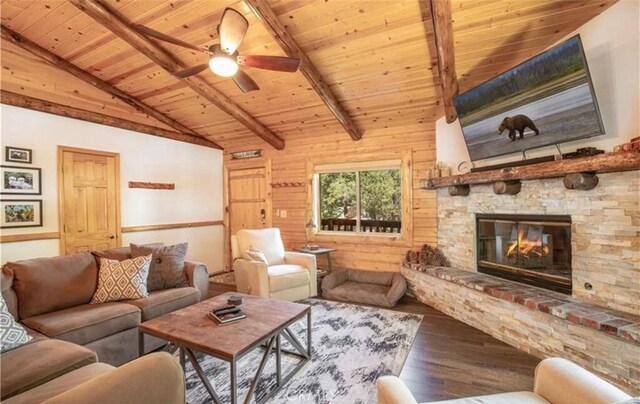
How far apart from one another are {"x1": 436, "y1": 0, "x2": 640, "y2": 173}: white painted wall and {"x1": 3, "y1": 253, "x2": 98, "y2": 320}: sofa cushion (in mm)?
4426

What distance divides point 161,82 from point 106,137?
1199 mm

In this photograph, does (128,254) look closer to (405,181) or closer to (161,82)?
(161,82)

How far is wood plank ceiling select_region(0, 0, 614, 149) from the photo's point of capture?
2.62 meters

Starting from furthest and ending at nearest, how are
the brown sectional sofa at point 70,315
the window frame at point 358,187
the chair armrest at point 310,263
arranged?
the window frame at point 358,187, the chair armrest at point 310,263, the brown sectional sofa at point 70,315

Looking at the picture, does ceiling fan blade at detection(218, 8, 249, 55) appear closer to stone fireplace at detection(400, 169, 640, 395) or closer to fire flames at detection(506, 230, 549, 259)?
stone fireplace at detection(400, 169, 640, 395)

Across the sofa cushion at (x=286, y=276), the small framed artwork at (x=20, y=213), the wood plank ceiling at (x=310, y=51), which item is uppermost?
the wood plank ceiling at (x=310, y=51)

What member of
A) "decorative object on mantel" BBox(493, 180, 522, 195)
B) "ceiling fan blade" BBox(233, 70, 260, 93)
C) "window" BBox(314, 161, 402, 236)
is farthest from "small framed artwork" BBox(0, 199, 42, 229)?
"decorative object on mantel" BBox(493, 180, 522, 195)

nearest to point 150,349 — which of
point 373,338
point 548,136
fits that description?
point 373,338

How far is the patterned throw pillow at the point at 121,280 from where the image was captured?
264 centimetres

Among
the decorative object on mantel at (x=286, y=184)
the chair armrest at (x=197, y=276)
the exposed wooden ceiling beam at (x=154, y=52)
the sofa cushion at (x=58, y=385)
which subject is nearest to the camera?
the sofa cushion at (x=58, y=385)

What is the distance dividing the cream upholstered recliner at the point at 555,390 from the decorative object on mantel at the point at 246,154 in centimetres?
491

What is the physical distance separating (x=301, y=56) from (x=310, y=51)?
0.38 feet

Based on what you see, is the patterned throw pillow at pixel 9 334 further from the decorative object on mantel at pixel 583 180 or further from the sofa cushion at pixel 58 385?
the decorative object on mantel at pixel 583 180

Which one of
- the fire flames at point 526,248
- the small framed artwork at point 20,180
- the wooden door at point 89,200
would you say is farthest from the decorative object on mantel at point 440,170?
the small framed artwork at point 20,180
